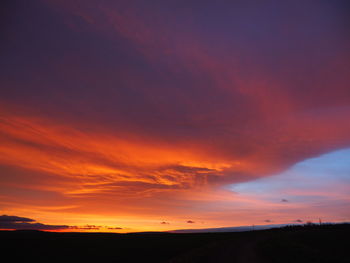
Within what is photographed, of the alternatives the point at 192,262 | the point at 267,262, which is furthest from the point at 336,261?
the point at 192,262

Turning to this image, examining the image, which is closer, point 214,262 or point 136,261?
point 214,262

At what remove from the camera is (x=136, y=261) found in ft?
122

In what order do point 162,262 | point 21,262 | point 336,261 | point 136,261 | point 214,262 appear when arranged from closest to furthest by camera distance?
point 336,261, point 214,262, point 162,262, point 136,261, point 21,262

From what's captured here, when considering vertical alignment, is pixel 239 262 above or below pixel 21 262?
above

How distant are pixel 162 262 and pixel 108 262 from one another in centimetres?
982

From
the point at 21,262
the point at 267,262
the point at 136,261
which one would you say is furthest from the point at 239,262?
the point at 21,262

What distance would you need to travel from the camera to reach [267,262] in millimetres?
22281

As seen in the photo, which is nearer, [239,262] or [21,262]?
[239,262]

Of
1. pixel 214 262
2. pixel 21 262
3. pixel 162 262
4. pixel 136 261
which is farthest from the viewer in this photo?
pixel 21 262

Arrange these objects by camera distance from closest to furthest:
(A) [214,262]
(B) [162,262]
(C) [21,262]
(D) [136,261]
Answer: (A) [214,262] → (B) [162,262] → (D) [136,261] → (C) [21,262]

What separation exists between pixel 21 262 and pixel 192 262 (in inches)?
1169

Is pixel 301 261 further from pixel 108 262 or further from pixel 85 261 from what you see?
pixel 85 261

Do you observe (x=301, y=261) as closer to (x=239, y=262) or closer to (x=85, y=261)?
(x=239, y=262)

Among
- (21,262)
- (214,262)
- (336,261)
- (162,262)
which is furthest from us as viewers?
(21,262)
